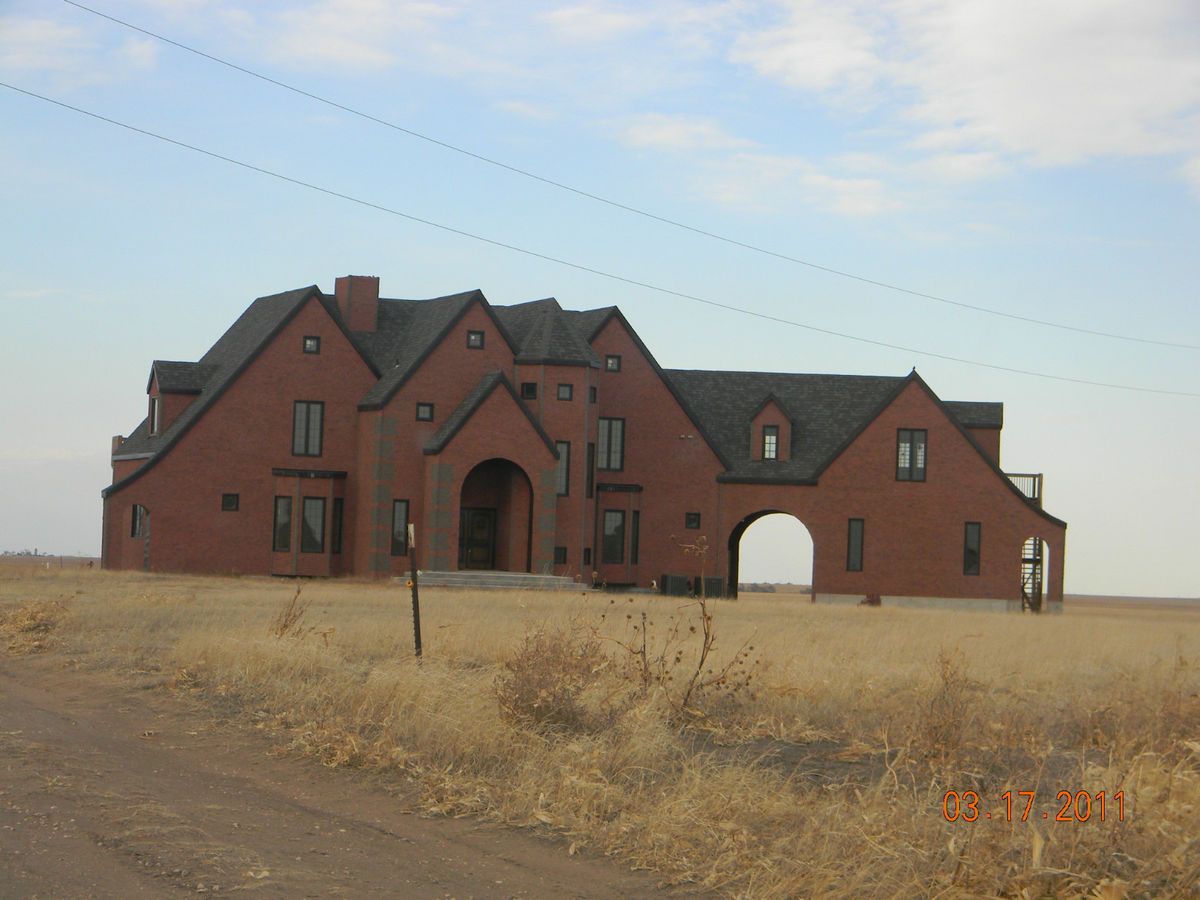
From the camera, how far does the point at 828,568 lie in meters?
51.2

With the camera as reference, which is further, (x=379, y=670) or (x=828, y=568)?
(x=828, y=568)

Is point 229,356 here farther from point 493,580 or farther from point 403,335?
point 493,580

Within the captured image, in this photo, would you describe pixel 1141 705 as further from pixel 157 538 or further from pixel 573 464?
pixel 157 538

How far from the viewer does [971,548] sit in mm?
50656

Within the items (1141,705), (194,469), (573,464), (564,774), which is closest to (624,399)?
(573,464)

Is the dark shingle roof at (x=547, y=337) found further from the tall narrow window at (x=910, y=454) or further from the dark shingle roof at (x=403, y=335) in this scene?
the tall narrow window at (x=910, y=454)

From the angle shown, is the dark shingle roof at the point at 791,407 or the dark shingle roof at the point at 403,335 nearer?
the dark shingle roof at the point at 403,335

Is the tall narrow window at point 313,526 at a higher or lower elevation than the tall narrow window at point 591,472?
lower

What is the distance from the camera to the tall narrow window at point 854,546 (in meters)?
51.2

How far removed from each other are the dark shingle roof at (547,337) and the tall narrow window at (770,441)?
800 cm

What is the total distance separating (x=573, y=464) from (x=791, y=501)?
9138 millimetres

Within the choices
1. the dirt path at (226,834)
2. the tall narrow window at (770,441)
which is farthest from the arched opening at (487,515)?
the dirt path at (226,834)

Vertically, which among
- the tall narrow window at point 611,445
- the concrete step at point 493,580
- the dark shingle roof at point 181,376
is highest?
the dark shingle roof at point 181,376

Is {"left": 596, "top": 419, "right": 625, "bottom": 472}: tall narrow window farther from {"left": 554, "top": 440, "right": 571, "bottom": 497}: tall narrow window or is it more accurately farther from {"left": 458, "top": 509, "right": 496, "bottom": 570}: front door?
{"left": 458, "top": 509, "right": 496, "bottom": 570}: front door
